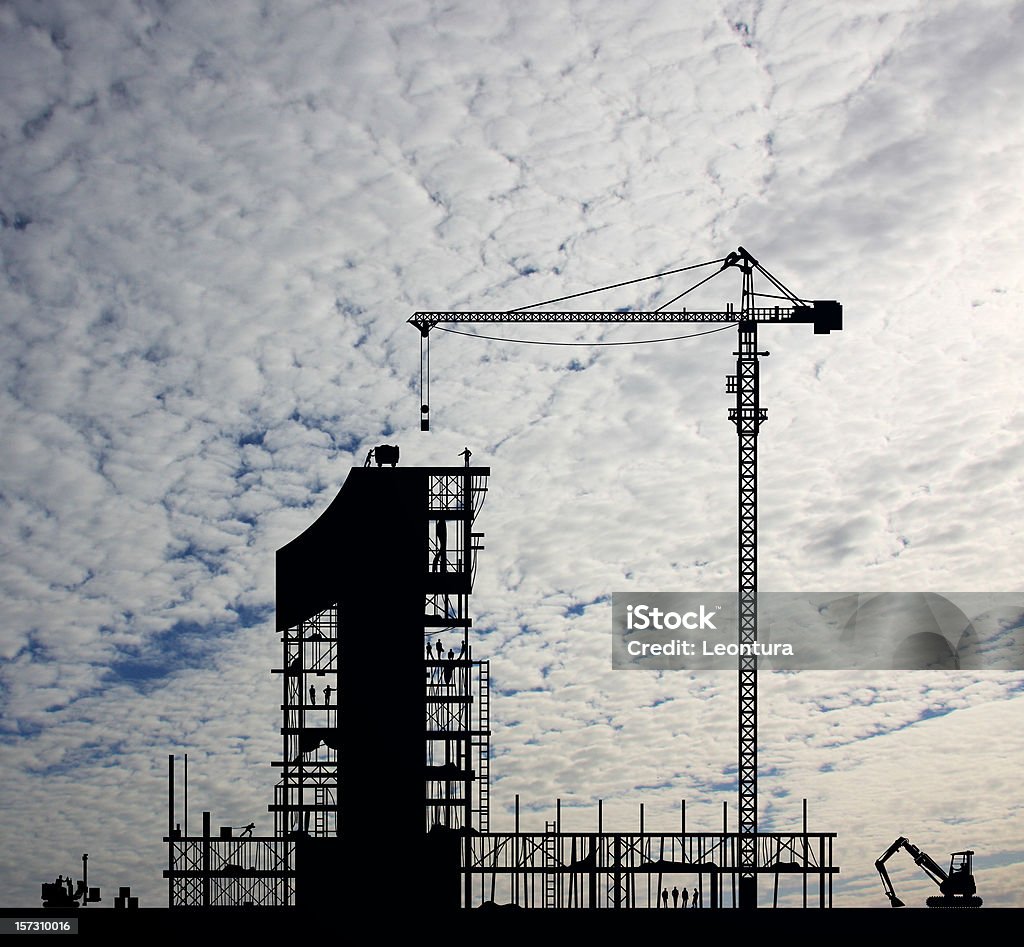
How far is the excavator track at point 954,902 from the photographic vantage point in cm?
7638

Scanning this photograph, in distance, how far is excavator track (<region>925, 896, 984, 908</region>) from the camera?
76.4m

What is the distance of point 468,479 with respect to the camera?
66688 mm

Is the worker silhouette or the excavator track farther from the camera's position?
the excavator track

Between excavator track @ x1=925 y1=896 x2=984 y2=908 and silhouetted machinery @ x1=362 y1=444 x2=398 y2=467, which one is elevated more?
silhouetted machinery @ x1=362 y1=444 x2=398 y2=467

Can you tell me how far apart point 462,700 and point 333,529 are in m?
9.47

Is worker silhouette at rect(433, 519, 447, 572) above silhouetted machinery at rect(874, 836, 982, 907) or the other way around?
above

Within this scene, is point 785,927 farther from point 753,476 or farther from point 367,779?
point 753,476

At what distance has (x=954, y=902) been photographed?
76688mm

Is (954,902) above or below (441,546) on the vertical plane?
below

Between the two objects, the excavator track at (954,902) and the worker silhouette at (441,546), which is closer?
the worker silhouette at (441,546)

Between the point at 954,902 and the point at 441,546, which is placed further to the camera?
the point at 954,902

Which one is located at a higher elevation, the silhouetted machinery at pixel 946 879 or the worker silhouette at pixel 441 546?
the worker silhouette at pixel 441 546

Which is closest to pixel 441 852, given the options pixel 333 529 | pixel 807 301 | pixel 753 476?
pixel 333 529

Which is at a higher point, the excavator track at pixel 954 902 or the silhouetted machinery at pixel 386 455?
the silhouetted machinery at pixel 386 455
